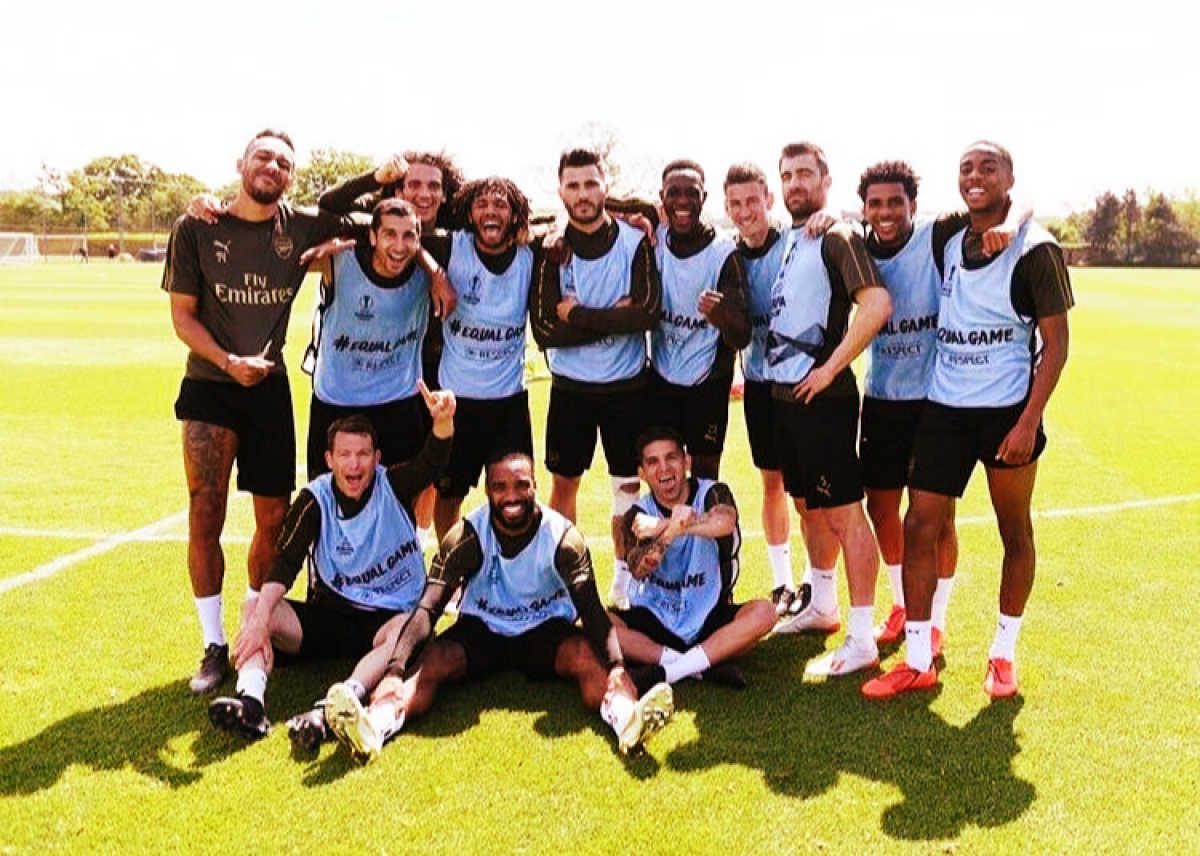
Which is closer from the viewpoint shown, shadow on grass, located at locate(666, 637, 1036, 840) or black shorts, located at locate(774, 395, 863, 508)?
shadow on grass, located at locate(666, 637, 1036, 840)

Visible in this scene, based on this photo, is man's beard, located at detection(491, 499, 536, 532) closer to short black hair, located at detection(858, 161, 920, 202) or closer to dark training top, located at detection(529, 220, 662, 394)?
dark training top, located at detection(529, 220, 662, 394)

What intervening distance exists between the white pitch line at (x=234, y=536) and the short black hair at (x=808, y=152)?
132 inches

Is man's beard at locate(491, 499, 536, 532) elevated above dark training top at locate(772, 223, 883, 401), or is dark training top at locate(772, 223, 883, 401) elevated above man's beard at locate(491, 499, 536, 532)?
dark training top at locate(772, 223, 883, 401)

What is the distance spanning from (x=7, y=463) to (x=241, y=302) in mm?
6375

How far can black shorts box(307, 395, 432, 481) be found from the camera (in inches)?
239

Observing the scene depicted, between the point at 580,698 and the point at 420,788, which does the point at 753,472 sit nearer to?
the point at 580,698

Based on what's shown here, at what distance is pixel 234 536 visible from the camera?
8211mm

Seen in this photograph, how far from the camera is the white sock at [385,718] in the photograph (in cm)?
464

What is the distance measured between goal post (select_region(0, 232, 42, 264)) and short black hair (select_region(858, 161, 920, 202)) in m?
82.8

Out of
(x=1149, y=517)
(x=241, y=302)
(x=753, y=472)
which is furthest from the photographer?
(x=753, y=472)

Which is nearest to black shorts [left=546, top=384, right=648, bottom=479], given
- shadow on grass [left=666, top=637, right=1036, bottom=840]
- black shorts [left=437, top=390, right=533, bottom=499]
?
black shorts [left=437, top=390, right=533, bottom=499]

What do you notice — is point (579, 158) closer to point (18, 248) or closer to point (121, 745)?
point (121, 745)

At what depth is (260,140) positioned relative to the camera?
550cm

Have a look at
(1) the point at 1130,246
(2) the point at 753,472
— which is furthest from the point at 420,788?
(1) the point at 1130,246
